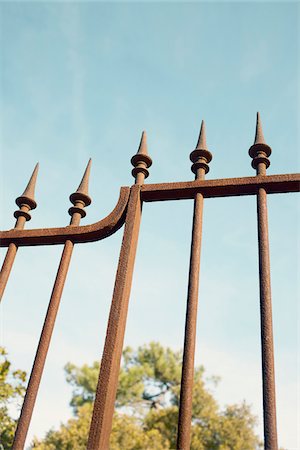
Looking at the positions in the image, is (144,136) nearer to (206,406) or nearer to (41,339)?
(41,339)

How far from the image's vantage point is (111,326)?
1305mm

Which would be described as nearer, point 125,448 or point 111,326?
point 111,326

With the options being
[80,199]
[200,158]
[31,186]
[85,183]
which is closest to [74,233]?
[80,199]

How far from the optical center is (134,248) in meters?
1.51

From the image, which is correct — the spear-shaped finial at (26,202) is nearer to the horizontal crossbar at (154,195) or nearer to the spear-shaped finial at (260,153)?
the horizontal crossbar at (154,195)

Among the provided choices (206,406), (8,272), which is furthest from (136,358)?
(8,272)

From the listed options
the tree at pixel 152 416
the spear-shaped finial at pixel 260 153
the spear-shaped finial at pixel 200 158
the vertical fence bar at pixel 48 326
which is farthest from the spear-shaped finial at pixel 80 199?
the tree at pixel 152 416

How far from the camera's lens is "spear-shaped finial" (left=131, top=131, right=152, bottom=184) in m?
1.69

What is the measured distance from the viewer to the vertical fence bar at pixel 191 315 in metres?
1.11

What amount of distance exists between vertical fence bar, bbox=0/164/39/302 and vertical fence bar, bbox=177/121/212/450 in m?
0.80

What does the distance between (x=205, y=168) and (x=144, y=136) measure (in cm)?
39

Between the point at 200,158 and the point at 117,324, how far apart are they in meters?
0.79

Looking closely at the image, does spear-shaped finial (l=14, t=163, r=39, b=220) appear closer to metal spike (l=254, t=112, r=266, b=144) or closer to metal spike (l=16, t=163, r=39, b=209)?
metal spike (l=16, t=163, r=39, b=209)

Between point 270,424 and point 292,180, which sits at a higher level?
point 292,180
